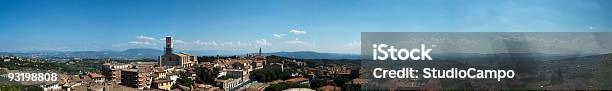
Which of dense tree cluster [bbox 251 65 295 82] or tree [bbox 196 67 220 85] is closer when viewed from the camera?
dense tree cluster [bbox 251 65 295 82]

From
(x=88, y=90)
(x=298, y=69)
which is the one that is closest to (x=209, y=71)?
(x=298, y=69)

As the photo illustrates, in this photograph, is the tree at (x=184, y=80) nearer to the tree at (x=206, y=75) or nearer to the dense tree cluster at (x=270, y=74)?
the tree at (x=206, y=75)

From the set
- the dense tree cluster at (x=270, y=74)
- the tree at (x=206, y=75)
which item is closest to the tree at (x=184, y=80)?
the tree at (x=206, y=75)

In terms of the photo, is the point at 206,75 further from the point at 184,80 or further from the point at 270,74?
the point at 270,74

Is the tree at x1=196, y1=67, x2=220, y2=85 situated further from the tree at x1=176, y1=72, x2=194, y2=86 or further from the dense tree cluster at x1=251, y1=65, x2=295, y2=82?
the dense tree cluster at x1=251, y1=65, x2=295, y2=82

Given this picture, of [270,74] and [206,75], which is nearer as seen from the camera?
[270,74]

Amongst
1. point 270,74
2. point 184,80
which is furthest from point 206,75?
point 270,74

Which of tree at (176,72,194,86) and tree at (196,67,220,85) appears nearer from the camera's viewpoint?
tree at (176,72,194,86)

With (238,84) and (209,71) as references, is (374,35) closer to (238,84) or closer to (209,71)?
(238,84)

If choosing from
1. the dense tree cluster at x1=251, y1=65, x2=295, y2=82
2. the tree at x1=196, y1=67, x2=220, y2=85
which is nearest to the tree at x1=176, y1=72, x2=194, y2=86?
the tree at x1=196, y1=67, x2=220, y2=85

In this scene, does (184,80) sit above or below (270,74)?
below

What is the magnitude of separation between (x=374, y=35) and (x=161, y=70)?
10.5 m

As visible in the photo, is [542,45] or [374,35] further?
[542,45]

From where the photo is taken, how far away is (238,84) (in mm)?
14055
